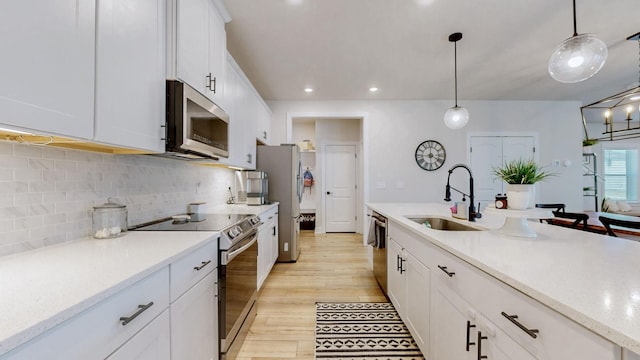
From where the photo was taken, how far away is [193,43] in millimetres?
1594

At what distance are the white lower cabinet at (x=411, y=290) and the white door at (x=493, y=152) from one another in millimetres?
3472

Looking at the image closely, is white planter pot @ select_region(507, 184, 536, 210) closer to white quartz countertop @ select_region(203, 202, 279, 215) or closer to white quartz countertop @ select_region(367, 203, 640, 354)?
white quartz countertop @ select_region(367, 203, 640, 354)

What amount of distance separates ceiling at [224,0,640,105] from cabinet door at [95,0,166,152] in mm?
1109

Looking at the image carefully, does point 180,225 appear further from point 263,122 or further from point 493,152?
point 493,152

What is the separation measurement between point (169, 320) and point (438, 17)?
2.97m

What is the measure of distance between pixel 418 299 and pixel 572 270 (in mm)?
931

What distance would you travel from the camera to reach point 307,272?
317cm

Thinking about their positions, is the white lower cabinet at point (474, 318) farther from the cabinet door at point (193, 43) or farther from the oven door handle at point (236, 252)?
the cabinet door at point (193, 43)

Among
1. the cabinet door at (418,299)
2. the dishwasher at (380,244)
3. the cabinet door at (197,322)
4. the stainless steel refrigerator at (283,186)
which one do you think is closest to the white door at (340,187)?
the stainless steel refrigerator at (283,186)

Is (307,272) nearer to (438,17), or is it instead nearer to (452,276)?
(452,276)

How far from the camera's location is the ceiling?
7.09ft

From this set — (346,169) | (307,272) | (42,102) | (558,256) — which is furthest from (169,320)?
(346,169)

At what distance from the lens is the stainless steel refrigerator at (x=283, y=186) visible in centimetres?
350

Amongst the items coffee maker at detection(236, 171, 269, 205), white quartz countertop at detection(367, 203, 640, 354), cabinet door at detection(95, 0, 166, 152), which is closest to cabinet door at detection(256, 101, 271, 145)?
coffee maker at detection(236, 171, 269, 205)
